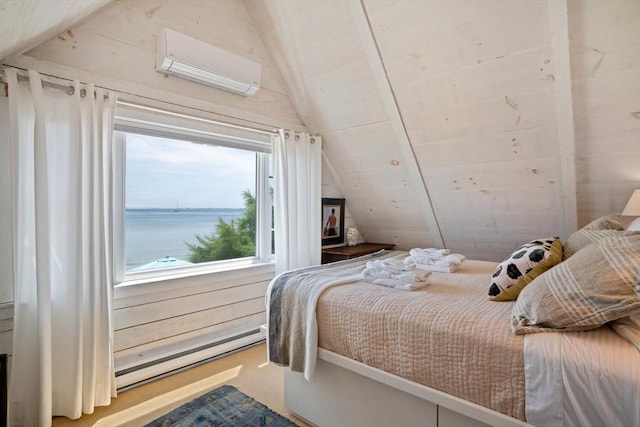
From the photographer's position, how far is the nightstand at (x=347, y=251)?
3154mm

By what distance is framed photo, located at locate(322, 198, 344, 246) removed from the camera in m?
3.43

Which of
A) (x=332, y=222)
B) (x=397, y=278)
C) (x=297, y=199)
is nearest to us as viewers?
(x=397, y=278)

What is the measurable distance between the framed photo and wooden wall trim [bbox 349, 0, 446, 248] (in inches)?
32.7

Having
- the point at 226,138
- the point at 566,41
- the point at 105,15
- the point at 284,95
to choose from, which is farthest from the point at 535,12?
the point at 105,15

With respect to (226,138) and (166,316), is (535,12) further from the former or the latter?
(166,316)

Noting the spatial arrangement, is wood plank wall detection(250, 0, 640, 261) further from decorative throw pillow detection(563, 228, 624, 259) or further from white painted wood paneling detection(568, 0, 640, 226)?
decorative throw pillow detection(563, 228, 624, 259)

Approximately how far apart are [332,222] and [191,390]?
1.95 meters

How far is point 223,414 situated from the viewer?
73.5 inches

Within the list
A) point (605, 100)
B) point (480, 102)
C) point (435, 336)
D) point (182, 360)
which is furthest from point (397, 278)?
point (182, 360)

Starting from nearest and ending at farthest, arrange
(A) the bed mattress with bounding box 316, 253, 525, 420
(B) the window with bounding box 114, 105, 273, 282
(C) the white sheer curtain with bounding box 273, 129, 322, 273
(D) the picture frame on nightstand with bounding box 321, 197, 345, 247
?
(A) the bed mattress with bounding box 316, 253, 525, 420
(B) the window with bounding box 114, 105, 273, 282
(C) the white sheer curtain with bounding box 273, 129, 322, 273
(D) the picture frame on nightstand with bounding box 321, 197, 345, 247

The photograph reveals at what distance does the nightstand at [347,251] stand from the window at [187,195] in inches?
22.5

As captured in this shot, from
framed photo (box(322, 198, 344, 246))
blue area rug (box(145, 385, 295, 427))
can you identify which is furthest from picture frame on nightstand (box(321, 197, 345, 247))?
blue area rug (box(145, 385, 295, 427))

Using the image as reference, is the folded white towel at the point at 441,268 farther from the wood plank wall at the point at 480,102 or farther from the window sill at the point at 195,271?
the window sill at the point at 195,271

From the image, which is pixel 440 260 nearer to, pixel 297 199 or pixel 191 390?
pixel 297 199
